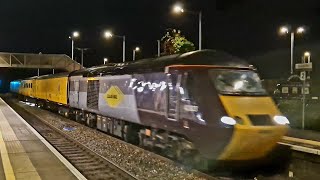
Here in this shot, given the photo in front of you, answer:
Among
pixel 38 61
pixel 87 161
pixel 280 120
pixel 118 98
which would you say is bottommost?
pixel 87 161

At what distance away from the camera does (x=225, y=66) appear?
1171 centimetres

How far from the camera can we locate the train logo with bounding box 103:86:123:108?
56.9ft

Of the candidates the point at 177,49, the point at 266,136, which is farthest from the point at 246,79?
the point at 177,49

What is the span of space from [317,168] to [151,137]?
5.29 m

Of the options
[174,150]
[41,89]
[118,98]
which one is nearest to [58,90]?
[41,89]

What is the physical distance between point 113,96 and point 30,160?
6.14 m

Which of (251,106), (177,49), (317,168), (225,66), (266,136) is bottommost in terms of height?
(317,168)

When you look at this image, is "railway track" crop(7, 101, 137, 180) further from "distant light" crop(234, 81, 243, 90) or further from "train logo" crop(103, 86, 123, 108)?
"distant light" crop(234, 81, 243, 90)

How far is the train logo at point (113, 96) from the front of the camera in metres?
17.3

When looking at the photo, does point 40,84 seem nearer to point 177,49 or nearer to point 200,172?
point 177,49

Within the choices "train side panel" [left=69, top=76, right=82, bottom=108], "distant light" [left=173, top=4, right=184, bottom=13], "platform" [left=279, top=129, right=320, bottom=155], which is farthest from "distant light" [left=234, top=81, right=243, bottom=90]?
"train side panel" [left=69, top=76, right=82, bottom=108]

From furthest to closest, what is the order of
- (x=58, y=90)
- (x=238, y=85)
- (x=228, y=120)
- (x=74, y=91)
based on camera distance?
(x=58, y=90)
(x=74, y=91)
(x=238, y=85)
(x=228, y=120)

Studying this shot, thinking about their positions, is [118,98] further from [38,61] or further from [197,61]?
[38,61]

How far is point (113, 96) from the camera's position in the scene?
1823cm
